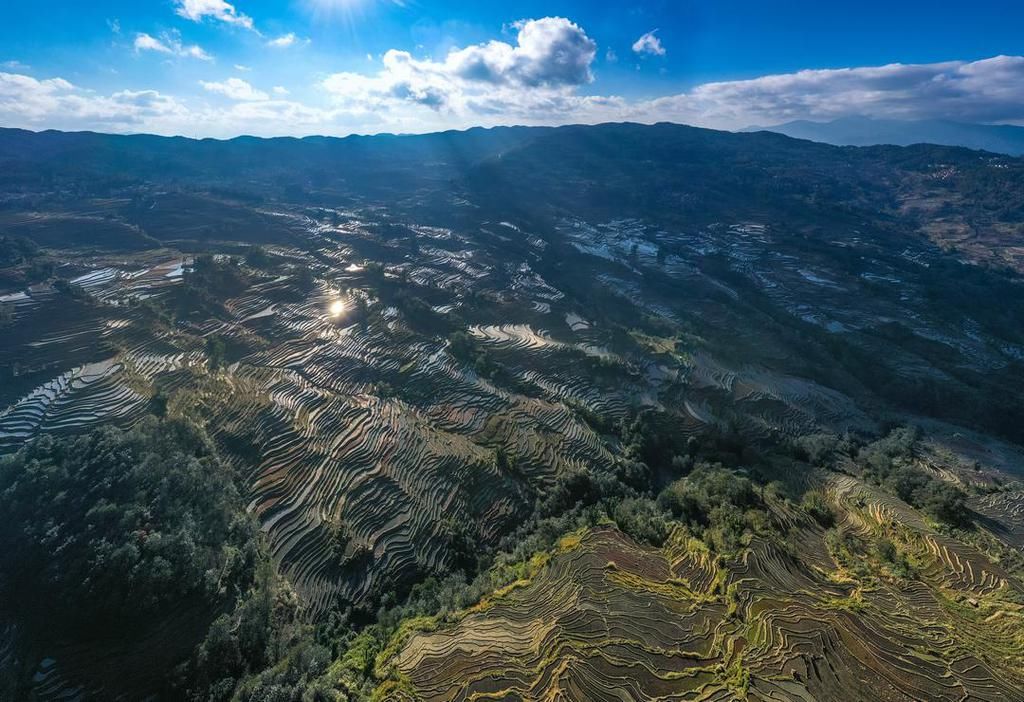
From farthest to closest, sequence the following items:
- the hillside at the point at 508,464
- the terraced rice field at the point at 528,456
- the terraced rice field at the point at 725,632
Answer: the hillside at the point at 508,464 < the terraced rice field at the point at 528,456 < the terraced rice field at the point at 725,632

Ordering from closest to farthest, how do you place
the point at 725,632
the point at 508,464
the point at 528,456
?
the point at 725,632 < the point at 508,464 < the point at 528,456

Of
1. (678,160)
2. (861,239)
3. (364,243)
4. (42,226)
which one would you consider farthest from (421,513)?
(678,160)

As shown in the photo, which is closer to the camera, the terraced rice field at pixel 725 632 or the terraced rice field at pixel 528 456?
the terraced rice field at pixel 725 632

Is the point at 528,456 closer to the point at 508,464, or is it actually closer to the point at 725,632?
the point at 508,464

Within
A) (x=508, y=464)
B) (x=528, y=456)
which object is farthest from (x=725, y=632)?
(x=528, y=456)

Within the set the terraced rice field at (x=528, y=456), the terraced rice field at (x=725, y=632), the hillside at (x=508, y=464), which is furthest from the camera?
the hillside at (x=508, y=464)

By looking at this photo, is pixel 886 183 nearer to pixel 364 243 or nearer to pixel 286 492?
pixel 364 243

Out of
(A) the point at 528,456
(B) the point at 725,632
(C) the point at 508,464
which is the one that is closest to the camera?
(B) the point at 725,632

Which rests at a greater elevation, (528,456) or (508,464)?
(508,464)

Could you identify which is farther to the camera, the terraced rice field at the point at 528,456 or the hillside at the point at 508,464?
the hillside at the point at 508,464

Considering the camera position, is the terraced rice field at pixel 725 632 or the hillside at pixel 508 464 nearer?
the terraced rice field at pixel 725 632

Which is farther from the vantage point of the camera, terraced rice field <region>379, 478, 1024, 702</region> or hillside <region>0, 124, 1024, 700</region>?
hillside <region>0, 124, 1024, 700</region>
